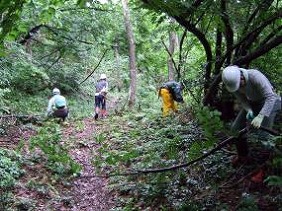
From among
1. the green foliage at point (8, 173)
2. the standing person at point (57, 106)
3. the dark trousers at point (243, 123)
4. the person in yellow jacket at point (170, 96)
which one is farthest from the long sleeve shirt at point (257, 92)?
the standing person at point (57, 106)

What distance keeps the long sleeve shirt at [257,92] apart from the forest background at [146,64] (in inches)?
22.2

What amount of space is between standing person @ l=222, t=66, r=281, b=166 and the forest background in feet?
→ 1.52

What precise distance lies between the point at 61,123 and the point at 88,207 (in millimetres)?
7287

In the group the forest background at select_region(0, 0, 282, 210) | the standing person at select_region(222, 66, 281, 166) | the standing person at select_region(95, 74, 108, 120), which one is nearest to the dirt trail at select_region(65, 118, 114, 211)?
the forest background at select_region(0, 0, 282, 210)

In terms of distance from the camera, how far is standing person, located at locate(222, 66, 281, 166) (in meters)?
5.46

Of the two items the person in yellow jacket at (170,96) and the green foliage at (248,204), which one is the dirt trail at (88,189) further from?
the person in yellow jacket at (170,96)

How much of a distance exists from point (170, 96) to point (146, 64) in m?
12.6

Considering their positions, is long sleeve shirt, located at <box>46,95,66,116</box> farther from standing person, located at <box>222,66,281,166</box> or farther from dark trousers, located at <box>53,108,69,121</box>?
standing person, located at <box>222,66,281,166</box>

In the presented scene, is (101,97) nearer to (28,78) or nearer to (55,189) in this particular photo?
(28,78)

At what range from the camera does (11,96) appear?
1512 cm

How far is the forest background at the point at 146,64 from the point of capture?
256 inches

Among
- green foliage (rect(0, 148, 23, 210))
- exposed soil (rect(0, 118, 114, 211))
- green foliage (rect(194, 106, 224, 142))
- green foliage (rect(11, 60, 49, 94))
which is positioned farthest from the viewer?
green foliage (rect(11, 60, 49, 94))

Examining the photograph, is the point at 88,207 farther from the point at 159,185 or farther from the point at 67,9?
the point at 67,9

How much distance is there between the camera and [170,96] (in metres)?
13.5
